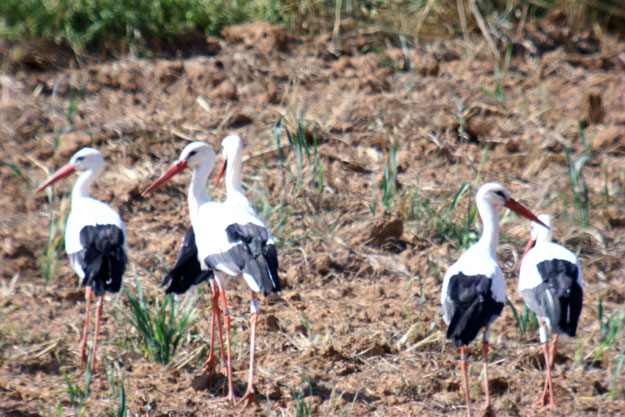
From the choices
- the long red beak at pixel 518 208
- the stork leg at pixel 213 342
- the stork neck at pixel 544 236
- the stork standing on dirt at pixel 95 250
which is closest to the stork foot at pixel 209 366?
the stork leg at pixel 213 342

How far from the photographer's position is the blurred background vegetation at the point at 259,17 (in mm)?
8750

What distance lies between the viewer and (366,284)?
20.9 feet

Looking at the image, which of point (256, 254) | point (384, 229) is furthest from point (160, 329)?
point (384, 229)

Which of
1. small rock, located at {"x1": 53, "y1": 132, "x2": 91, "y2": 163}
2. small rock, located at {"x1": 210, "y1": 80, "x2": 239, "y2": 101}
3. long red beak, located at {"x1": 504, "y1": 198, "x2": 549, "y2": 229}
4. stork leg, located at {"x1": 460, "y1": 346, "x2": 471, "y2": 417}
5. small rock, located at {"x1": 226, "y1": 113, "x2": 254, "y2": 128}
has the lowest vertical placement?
stork leg, located at {"x1": 460, "y1": 346, "x2": 471, "y2": 417}

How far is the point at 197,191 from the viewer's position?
19.2 ft

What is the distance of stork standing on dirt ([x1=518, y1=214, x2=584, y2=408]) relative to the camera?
16.4 ft

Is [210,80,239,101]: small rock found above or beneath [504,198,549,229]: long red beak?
above

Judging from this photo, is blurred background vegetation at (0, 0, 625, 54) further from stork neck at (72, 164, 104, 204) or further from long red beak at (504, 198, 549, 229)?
long red beak at (504, 198, 549, 229)

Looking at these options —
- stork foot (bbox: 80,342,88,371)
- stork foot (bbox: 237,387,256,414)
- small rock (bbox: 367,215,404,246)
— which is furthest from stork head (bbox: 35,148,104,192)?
stork foot (bbox: 237,387,256,414)

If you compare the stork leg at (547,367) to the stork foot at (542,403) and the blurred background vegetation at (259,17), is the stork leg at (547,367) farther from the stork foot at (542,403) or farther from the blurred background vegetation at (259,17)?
the blurred background vegetation at (259,17)

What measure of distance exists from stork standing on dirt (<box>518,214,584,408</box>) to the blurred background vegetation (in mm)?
4317

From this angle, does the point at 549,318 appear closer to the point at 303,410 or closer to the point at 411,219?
the point at 303,410

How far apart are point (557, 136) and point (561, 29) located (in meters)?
2.01

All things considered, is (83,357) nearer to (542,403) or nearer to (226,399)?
(226,399)
